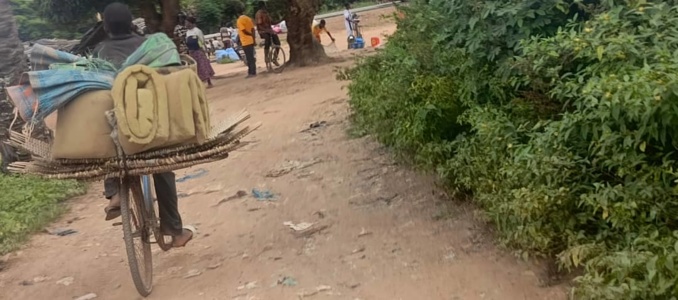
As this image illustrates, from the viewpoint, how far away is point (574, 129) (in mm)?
3791

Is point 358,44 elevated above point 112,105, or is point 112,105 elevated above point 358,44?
point 112,105

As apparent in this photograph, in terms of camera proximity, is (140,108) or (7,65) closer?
(140,108)

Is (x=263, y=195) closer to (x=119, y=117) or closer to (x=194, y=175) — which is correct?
(x=194, y=175)

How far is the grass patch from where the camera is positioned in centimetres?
726

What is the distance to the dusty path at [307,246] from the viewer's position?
4.70 meters

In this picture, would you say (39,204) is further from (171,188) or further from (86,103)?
(86,103)

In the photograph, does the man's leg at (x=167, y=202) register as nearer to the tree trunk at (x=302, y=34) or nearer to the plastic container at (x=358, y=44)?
the tree trunk at (x=302, y=34)

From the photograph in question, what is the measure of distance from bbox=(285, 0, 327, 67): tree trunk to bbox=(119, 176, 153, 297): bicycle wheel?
44.4ft

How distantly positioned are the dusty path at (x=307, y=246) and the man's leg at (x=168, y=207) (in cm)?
27

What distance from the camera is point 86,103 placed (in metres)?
4.83

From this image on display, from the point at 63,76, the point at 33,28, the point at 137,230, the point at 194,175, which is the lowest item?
the point at 33,28

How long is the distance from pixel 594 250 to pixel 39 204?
621 cm

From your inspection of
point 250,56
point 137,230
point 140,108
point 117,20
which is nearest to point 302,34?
point 250,56

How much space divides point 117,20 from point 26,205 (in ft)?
11.4
